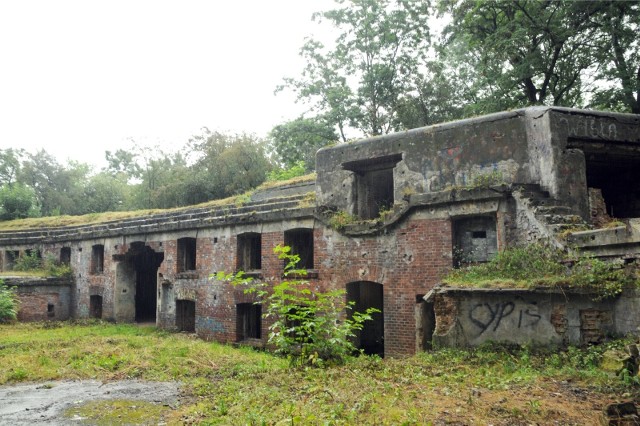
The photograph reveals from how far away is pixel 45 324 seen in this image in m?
19.9

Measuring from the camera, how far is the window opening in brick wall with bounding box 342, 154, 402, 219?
15055mm

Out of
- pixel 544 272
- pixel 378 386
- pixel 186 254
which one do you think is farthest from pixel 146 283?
pixel 544 272

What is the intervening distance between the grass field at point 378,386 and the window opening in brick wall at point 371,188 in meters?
5.71

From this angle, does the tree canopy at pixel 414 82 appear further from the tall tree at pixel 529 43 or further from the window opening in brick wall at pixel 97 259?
the window opening in brick wall at pixel 97 259

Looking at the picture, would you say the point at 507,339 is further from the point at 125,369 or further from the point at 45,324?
the point at 45,324

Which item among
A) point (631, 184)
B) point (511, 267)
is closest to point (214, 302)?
point (511, 267)

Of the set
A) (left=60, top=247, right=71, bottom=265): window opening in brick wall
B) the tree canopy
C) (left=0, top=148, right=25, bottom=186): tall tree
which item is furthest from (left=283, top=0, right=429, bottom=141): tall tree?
(left=0, top=148, right=25, bottom=186): tall tree

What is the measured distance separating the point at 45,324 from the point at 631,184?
21244 mm

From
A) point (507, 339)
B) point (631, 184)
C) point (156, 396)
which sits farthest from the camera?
point (631, 184)

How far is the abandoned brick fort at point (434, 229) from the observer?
9.44 m

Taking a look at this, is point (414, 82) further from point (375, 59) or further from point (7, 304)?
point (7, 304)

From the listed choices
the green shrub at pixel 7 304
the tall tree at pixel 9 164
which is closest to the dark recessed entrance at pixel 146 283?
the green shrub at pixel 7 304

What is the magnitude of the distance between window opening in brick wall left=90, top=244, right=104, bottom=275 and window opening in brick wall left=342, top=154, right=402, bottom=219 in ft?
42.1

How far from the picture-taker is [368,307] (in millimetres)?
15141
